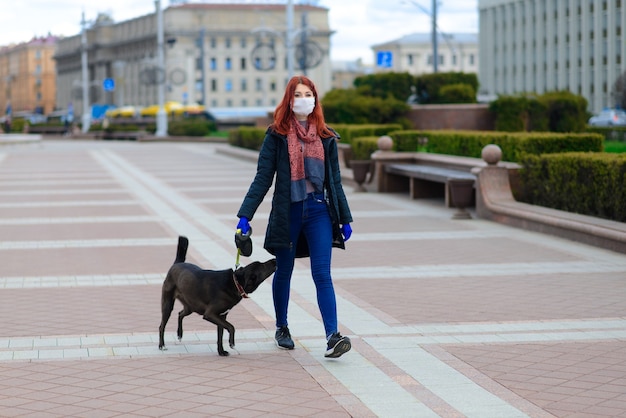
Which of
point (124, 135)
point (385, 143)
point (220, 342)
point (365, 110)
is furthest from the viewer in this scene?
point (124, 135)

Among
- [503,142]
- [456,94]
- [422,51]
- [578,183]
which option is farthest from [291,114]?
[422,51]

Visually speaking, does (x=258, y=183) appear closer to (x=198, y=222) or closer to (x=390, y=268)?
(x=390, y=268)

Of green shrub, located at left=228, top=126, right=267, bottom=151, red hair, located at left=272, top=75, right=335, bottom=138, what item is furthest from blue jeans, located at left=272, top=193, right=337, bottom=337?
green shrub, located at left=228, top=126, right=267, bottom=151

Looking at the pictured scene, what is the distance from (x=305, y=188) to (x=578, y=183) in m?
8.00

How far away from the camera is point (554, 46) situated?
9175 centimetres

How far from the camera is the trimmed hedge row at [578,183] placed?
1331 cm

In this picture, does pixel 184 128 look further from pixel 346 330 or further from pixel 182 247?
pixel 182 247

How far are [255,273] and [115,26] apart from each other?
155 m

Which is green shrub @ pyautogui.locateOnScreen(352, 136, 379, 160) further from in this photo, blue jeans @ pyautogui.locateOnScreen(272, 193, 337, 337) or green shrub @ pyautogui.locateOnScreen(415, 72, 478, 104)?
blue jeans @ pyautogui.locateOnScreen(272, 193, 337, 337)

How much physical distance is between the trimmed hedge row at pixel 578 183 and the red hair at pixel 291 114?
6.70 metres

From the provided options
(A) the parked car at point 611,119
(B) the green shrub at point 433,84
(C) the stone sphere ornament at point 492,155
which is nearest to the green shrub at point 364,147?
(C) the stone sphere ornament at point 492,155

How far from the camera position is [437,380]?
6520mm

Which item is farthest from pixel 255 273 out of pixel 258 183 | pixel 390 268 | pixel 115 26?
pixel 115 26

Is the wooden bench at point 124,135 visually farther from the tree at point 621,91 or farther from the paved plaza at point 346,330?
the paved plaza at point 346,330
